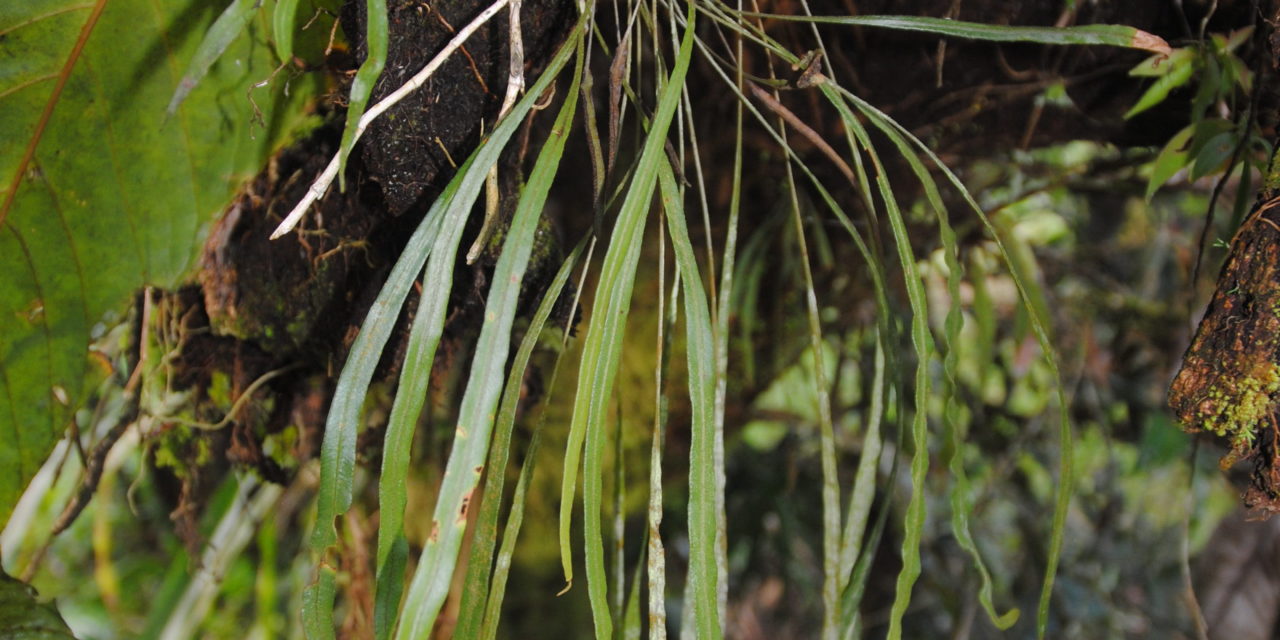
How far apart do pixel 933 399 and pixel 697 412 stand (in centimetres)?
109

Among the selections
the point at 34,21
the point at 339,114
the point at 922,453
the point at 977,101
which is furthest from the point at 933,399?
the point at 34,21

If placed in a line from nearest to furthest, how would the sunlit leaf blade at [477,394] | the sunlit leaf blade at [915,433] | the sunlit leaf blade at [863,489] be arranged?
the sunlit leaf blade at [477,394] → the sunlit leaf blade at [915,433] → the sunlit leaf blade at [863,489]

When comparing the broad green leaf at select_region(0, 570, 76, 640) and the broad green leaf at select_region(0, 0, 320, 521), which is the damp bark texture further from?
the broad green leaf at select_region(0, 570, 76, 640)

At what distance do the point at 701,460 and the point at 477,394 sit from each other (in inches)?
5.2

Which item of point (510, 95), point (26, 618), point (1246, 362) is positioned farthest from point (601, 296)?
point (26, 618)

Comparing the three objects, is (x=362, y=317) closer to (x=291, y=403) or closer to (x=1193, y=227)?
(x=291, y=403)

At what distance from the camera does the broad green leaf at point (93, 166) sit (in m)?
0.61

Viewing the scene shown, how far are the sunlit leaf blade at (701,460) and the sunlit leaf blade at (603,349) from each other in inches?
1.8

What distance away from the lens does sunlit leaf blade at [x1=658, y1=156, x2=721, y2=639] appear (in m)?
0.48

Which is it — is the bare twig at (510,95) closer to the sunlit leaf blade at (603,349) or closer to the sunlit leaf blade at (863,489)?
the sunlit leaf blade at (603,349)

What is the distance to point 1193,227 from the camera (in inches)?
61.3

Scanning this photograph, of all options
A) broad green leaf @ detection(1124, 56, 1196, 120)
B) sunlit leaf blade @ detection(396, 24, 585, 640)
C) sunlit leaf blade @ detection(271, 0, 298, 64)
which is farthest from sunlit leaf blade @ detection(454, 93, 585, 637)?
broad green leaf @ detection(1124, 56, 1196, 120)

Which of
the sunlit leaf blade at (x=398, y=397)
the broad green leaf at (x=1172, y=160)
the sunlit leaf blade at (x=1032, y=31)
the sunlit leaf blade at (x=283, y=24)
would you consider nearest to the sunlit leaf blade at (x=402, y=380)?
the sunlit leaf blade at (x=398, y=397)

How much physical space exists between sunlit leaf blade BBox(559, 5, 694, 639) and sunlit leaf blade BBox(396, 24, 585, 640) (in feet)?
0.15
